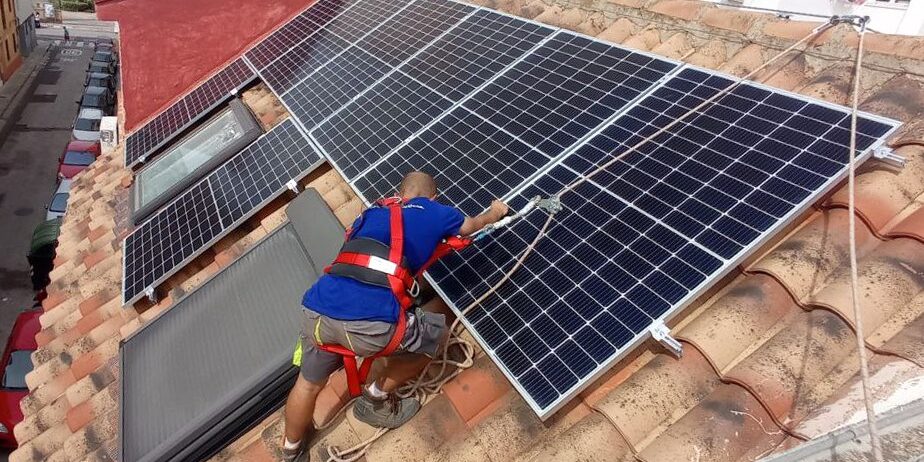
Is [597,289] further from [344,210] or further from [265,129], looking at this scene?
[265,129]

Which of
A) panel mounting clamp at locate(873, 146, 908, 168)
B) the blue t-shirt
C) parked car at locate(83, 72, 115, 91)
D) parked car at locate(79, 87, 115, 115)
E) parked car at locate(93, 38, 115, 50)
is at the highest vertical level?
panel mounting clamp at locate(873, 146, 908, 168)

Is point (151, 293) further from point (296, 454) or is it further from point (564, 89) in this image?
point (564, 89)

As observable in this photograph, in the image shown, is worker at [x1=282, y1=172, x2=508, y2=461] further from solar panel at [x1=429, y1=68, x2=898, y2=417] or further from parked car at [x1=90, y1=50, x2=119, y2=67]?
parked car at [x1=90, y1=50, x2=119, y2=67]

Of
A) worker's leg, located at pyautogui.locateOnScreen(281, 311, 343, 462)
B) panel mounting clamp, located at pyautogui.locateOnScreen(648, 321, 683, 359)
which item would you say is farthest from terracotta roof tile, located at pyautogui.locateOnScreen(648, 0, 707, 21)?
worker's leg, located at pyautogui.locateOnScreen(281, 311, 343, 462)

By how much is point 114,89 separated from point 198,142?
29.5m

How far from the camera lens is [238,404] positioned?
512cm

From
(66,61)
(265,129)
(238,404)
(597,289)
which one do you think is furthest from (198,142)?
(66,61)

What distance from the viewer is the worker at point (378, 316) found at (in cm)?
430

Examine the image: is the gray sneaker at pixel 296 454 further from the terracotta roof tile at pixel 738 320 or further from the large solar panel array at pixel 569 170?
the terracotta roof tile at pixel 738 320

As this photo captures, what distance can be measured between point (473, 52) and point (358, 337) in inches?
201

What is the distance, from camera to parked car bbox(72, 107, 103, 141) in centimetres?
2544

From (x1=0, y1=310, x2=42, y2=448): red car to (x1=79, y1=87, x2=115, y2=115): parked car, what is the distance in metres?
19.4

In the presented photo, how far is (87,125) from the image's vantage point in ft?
86.5

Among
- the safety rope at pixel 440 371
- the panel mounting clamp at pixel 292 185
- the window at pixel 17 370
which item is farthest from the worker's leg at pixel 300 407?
the window at pixel 17 370
